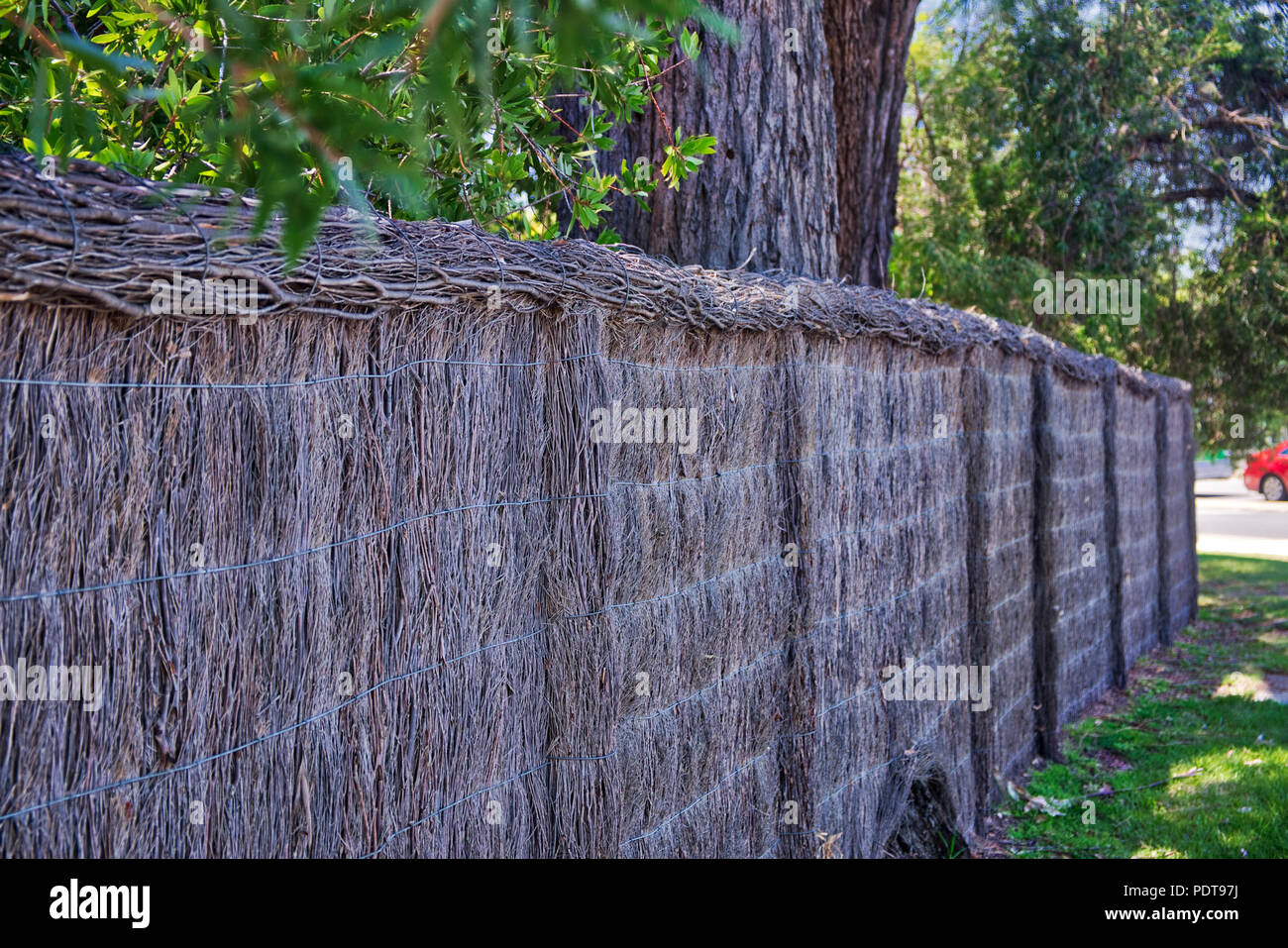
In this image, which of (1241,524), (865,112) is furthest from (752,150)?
(1241,524)

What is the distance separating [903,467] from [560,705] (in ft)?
8.62

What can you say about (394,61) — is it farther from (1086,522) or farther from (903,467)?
(1086,522)

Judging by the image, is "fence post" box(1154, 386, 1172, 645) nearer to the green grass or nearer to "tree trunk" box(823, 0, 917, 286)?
the green grass

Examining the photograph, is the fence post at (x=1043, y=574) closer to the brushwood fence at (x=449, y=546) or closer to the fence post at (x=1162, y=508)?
the brushwood fence at (x=449, y=546)

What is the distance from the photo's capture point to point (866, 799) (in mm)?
4586

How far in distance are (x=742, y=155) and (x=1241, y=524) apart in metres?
19.8

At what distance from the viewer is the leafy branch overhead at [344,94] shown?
54.8 inches

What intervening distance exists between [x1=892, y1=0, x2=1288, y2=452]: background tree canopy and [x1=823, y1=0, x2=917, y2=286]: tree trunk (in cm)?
521

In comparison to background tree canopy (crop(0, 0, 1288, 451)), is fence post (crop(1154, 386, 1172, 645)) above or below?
below

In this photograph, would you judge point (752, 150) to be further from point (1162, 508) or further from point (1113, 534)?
point (1162, 508)

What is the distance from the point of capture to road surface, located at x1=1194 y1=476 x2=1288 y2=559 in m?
18.0

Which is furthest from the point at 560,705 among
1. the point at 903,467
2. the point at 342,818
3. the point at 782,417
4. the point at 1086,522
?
the point at 1086,522

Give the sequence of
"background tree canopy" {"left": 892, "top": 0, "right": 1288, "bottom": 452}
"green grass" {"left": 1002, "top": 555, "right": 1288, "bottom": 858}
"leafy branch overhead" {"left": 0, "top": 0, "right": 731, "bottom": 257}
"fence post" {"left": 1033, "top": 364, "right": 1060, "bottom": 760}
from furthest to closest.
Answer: "background tree canopy" {"left": 892, "top": 0, "right": 1288, "bottom": 452} < "fence post" {"left": 1033, "top": 364, "right": 1060, "bottom": 760} < "green grass" {"left": 1002, "top": 555, "right": 1288, "bottom": 858} < "leafy branch overhead" {"left": 0, "top": 0, "right": 731, "bottom": 257}

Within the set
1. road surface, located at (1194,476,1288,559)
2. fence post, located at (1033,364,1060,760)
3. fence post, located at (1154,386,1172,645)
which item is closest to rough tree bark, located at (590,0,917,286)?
fence post, located at (1033,364,1060,760)
